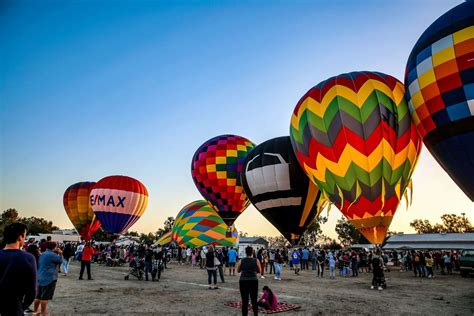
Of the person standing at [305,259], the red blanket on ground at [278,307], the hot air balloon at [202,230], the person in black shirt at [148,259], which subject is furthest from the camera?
the hot air balloon at [202,230]

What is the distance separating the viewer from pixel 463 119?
41.1 ft

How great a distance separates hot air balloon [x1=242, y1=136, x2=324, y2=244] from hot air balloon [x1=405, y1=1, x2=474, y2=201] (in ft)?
23.0

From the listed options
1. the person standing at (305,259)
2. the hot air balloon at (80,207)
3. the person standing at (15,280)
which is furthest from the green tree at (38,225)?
the person standing at (15,280)

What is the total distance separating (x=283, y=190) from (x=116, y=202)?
16.2 meters

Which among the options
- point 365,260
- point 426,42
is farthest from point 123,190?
point 426,42

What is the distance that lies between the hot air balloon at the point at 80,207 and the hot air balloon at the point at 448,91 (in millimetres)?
30181

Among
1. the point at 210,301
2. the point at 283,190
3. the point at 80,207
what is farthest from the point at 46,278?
the point at 80,207

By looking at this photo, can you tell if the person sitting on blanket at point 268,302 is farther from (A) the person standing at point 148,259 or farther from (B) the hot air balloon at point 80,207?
(B) the hot air balloon at point 80,207

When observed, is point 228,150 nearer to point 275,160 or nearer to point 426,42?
point 275,160

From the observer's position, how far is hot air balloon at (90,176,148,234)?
28.6 metres

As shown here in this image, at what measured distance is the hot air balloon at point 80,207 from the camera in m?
33.2

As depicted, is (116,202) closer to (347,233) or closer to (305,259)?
→ (305,259)

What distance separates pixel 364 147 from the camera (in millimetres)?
14539

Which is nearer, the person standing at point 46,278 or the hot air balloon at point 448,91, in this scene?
the person standing at point 46,278
